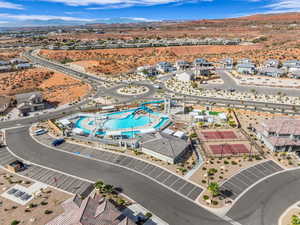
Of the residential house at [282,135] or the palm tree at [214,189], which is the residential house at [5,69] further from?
the residential house at [282,135]

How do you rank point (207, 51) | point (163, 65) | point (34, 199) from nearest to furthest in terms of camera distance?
point (34, 199) < point (163, 65) < point (207, 51)

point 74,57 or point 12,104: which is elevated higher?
point 74,57

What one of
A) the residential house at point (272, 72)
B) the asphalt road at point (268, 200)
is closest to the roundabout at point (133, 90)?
the asphalt road at point (268, 200)

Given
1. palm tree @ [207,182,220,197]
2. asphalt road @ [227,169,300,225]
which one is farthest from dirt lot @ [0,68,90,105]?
asphalt road @ [227,169,300,225]

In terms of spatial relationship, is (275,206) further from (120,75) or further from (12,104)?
A: (120,75)

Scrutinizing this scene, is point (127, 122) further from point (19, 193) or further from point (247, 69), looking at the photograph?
point (247, 69)

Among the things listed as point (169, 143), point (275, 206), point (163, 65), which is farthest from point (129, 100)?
point (275, 206)

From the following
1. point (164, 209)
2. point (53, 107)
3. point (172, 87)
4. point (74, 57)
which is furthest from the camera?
point (74, 57)

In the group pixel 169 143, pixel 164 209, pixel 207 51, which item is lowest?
pixel 164 209
